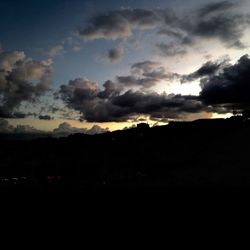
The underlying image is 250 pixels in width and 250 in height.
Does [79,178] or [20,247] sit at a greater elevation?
[20,247]

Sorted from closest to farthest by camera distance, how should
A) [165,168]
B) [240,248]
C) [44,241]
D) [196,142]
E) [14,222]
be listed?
1. [240,248]
2. [44,241]
3. [14,222]
4. [165,168]
5. [196,142]

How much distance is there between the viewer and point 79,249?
18234 millimetres

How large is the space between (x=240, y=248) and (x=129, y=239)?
6038mm

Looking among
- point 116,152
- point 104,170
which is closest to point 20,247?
point 104,170

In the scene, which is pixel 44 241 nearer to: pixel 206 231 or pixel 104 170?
pixel 206 231

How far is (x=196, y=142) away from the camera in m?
190

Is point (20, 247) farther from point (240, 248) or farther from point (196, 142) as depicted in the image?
point (196, 142)

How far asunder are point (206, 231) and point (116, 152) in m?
171

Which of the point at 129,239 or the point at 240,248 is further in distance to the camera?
the point at 129,239

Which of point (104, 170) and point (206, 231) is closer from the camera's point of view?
point (206, 231)

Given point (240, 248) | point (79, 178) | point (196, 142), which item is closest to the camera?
point (240, 248)

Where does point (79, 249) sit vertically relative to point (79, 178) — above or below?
above

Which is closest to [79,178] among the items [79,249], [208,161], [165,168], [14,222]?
[165,168]

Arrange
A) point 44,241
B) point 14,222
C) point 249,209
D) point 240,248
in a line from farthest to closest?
point 249,209 < point 14,222 < point 44,241 < point 240,248
